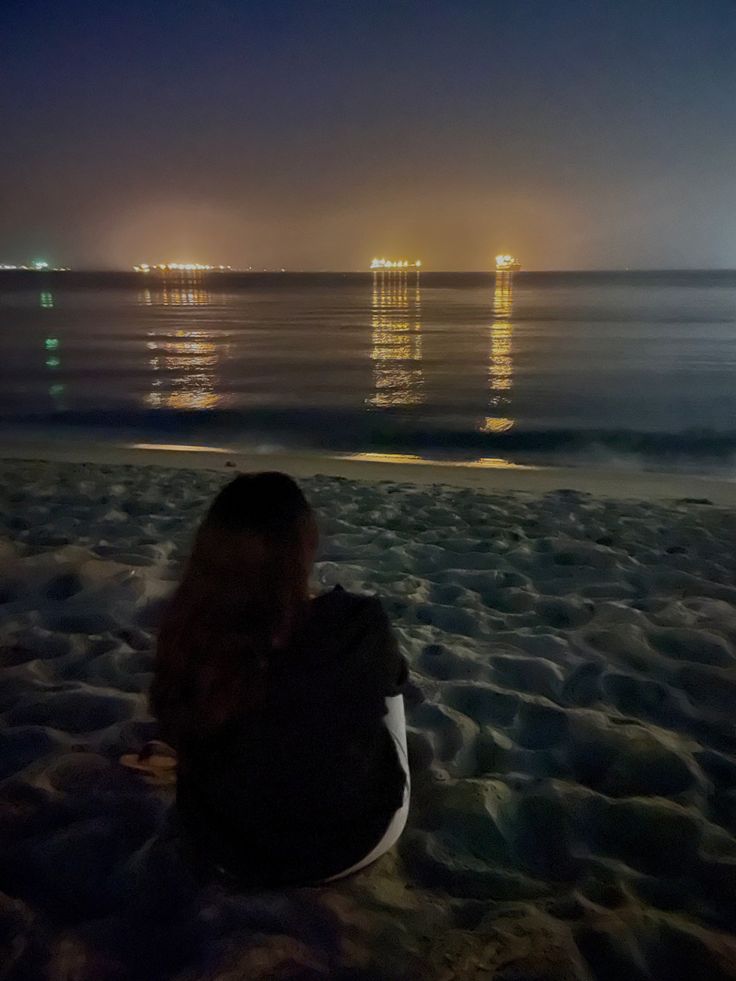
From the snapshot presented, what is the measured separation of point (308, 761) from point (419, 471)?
762 cm

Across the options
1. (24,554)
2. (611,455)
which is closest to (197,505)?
(24,554)

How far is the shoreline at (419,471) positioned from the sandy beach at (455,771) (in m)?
2.14

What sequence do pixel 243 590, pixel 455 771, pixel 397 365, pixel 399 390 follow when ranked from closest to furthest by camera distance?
pixel 243 590 → pixel 455 771 → pixel 399 390 → pixel 397 365

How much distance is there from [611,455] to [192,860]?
11901 millimetres

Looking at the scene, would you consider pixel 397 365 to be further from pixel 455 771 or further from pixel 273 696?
pixel 273 696

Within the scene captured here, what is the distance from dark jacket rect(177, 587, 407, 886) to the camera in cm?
244

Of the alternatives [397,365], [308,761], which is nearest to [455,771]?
[308,761]

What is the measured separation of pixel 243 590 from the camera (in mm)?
2371

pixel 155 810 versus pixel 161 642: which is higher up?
pixel 161 642

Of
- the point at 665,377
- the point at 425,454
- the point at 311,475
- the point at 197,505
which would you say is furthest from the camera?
the point at 665,377

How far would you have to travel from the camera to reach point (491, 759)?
3.57 m

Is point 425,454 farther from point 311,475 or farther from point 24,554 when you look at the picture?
point 24,554

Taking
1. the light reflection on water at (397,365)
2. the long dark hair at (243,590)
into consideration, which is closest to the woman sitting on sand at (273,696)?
the long dark hair at (243,590)

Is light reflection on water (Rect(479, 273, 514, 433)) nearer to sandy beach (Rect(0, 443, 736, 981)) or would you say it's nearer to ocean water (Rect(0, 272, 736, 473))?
ocean water (Rect(0, 272, 736, 473))
